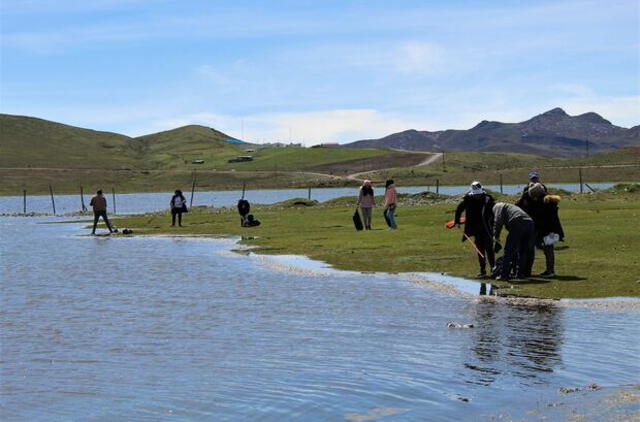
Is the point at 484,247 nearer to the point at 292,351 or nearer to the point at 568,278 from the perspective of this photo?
the point at 568,278

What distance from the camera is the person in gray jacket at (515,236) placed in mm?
21219

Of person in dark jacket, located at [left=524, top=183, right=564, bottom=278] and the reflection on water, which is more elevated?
person in dark jacket, located at [left=524, top=183, right=564, bottom=278]

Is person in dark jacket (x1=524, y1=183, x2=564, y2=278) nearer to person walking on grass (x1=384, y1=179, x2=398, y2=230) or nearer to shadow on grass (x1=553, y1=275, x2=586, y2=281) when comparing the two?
shadow on grass (x1=553, y1=275, x2=586, y2=281)

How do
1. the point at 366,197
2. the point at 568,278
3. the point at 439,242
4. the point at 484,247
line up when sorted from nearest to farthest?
the point at 568,278, the point at 484,247, the point at 439,242, the point at 366,197

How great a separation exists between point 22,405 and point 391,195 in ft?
90.3

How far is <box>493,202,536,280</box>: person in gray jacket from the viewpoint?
2122cm

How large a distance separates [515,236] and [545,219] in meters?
1.26

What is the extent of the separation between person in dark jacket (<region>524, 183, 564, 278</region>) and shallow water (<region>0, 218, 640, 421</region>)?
10.2 feet

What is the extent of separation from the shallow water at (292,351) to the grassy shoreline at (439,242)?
257 cm

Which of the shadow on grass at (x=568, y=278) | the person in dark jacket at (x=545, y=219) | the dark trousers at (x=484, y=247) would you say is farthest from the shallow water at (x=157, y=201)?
the shadow on grass at (x=568, y=278)

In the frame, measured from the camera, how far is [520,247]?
21.8 metres

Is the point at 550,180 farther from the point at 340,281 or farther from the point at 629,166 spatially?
the point at 340,281

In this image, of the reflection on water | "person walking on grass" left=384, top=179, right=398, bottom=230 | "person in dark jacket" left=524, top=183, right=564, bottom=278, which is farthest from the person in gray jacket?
"person walking on grass" left=384, top=179, right=398, bottom=230

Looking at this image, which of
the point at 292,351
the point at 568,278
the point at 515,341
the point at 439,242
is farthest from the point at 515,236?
the point at 439,242
